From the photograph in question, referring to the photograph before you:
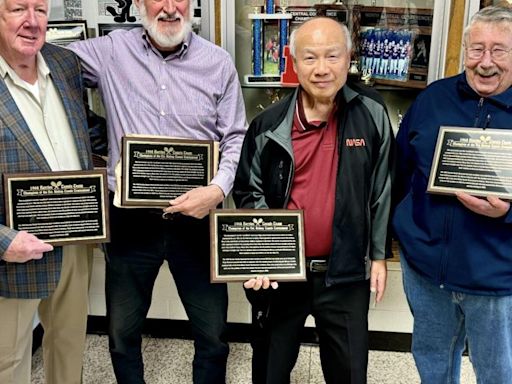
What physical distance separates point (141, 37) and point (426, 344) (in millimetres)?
1427

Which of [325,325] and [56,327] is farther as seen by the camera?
[56,327]

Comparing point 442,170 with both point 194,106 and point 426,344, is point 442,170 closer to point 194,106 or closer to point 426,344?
point 426,344

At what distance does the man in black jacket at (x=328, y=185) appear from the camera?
159 cm

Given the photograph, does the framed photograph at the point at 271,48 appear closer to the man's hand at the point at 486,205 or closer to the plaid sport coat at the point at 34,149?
the plaid sport coat at the point at 34,149

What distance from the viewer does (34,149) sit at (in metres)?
1.57

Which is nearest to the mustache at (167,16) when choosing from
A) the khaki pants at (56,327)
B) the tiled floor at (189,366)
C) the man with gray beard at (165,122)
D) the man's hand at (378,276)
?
the man with gray beard at (165,122)

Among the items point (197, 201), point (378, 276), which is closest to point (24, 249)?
point (197, 201)

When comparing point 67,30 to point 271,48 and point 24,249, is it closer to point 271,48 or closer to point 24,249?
point 271,48

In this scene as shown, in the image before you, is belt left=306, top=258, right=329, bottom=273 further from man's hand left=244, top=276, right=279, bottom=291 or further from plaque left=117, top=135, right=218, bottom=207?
plaque left=117, top=135, right=218, bottom=207

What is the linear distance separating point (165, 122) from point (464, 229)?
102cm

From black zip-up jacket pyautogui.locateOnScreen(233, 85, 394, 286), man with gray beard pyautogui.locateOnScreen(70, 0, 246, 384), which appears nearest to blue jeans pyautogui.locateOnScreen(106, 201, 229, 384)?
man with gray beard pyautogui.locateOnScreen(70, 0, 246, 384)

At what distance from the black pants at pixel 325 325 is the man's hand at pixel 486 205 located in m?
0.41

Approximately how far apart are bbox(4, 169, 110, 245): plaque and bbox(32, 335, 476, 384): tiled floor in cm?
106

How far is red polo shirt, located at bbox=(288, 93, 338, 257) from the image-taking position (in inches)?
63.6
